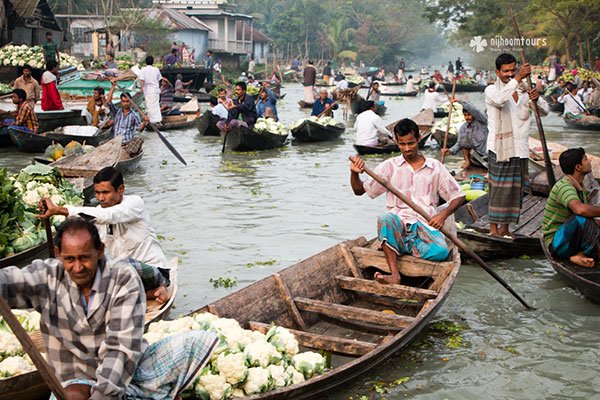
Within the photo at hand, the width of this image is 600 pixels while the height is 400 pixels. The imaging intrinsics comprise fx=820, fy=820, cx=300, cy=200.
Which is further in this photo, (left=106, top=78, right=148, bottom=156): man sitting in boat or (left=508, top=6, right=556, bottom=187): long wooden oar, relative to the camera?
(left=106, top=78, right=148, bottom=156): man sitting in boat

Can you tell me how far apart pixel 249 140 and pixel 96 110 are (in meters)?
2.79

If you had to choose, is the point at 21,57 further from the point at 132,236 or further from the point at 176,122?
the point at 132,236

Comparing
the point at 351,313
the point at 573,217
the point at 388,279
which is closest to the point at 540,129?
the point at 573,217

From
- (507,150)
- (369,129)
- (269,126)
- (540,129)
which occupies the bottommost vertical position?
(269,126)

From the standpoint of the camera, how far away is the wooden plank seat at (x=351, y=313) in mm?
4996

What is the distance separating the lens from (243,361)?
12.7ft

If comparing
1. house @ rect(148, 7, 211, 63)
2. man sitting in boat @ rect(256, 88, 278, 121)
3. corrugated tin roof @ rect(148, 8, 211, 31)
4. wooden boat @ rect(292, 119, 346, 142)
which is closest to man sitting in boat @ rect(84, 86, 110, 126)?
man sitting in boat @ rect(256, 88, 278, 121)

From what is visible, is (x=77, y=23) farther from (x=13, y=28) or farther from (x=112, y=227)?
(x=112, y=227)

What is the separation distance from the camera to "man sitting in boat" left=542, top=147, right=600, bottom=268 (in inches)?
227

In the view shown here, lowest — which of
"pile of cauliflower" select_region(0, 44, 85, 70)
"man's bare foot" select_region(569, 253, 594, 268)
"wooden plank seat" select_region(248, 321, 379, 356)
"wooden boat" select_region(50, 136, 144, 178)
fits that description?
"wooden plank seat" select_region(248, 321, 379, 356)

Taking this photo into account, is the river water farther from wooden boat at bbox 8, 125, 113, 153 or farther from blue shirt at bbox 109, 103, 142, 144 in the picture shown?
blue shirt at bbox 109, 103, 142, 144

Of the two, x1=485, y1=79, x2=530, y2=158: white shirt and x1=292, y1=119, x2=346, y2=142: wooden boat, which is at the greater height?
x1=485, y1=79, x2=530, y2=158: white shirt

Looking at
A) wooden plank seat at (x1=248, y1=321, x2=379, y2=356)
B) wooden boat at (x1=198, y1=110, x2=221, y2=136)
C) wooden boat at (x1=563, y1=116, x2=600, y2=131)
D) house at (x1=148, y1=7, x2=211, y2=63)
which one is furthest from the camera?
house at (x1=148, y1=7, x2=211, y2=63)

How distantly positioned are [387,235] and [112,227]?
182 centimetres
